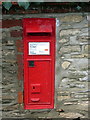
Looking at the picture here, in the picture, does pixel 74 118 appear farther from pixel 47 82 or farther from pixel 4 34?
pixel 4 34

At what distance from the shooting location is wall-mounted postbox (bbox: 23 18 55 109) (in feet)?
12.7

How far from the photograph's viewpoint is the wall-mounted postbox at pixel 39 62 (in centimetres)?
388

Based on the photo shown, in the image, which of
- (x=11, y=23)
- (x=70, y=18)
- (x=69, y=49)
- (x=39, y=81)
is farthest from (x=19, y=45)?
(x=70, y=18)

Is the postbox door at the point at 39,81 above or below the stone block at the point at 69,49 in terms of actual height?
below

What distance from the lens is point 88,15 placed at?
12.8 feet

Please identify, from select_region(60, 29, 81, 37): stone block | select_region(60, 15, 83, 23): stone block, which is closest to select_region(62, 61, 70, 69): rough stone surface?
select_region(60, 29, 81, 37): stone block

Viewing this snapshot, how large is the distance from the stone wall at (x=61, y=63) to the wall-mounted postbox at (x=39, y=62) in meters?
0.08

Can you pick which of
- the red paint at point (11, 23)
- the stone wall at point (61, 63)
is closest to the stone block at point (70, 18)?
the stone wall at point (61, 63)

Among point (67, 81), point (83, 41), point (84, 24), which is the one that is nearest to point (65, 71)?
point (67, 81)

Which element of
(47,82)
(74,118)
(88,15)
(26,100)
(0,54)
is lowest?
(74,118)

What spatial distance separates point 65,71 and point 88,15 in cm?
96

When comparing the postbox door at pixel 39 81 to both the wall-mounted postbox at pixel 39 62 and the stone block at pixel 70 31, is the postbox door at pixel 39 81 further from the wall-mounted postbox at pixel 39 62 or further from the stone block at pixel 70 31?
the stone block at pixel 70 31

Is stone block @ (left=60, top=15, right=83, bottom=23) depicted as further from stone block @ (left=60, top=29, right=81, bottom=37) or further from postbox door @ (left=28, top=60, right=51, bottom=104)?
postbox door @ (left=28, top=60, right=51, bottom=104)

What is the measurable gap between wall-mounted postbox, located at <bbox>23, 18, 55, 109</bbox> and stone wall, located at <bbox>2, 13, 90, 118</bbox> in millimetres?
83
